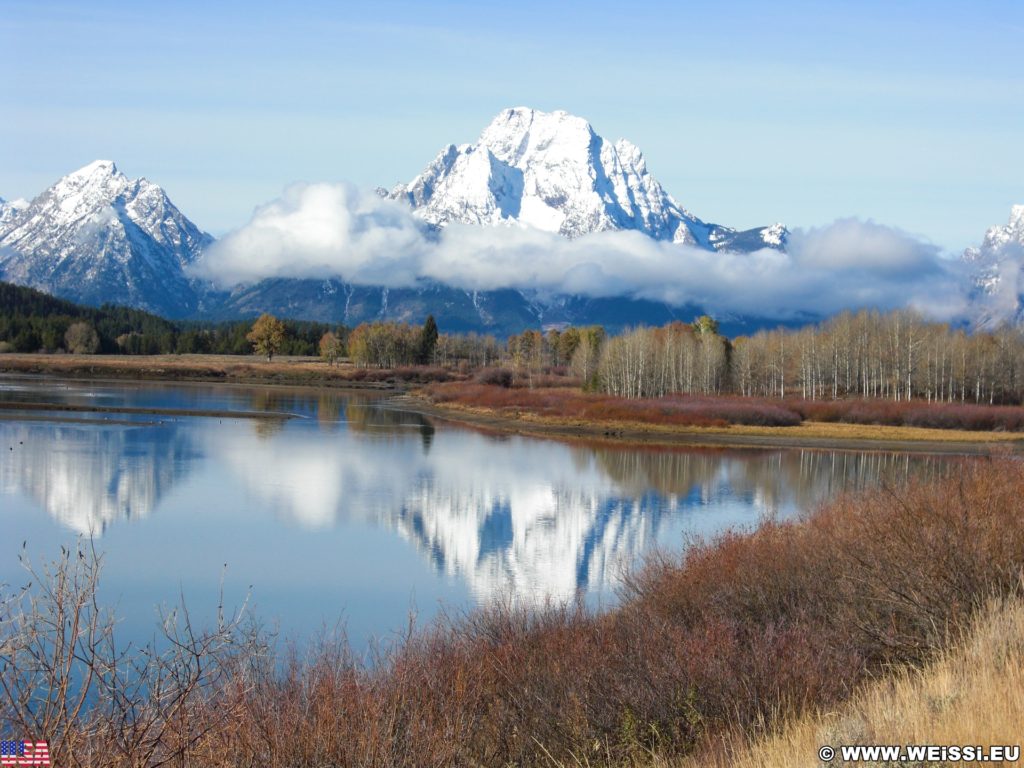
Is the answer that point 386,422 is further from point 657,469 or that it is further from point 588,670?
point 588,670

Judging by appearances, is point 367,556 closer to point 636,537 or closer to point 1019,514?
point 636,537

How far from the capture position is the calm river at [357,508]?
73.9ft

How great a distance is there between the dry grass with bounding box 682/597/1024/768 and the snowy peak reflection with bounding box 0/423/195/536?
66.8 feet

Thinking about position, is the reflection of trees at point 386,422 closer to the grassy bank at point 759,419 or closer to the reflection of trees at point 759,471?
the grassy bank at point 759,419

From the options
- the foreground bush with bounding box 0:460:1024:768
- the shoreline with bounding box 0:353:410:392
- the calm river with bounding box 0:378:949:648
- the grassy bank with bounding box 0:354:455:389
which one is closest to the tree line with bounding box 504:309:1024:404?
the shoreline with bounding box 0:353:410:392

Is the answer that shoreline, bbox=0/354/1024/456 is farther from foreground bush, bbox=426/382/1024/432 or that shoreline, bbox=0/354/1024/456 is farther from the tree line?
the tree line

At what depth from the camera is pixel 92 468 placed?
39.8 metres

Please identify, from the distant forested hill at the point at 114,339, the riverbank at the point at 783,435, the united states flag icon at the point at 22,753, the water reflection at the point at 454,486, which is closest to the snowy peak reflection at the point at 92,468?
the water reflection at the point at 454,486

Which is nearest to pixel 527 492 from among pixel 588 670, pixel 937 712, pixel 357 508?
pixel 357 508

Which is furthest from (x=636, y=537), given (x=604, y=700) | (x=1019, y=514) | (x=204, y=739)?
(x=204, y=739)

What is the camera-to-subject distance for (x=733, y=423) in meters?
74.3

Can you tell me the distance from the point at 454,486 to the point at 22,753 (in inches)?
1314

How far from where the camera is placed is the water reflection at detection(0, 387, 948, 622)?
27922mm

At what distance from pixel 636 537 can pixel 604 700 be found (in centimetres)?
1890
